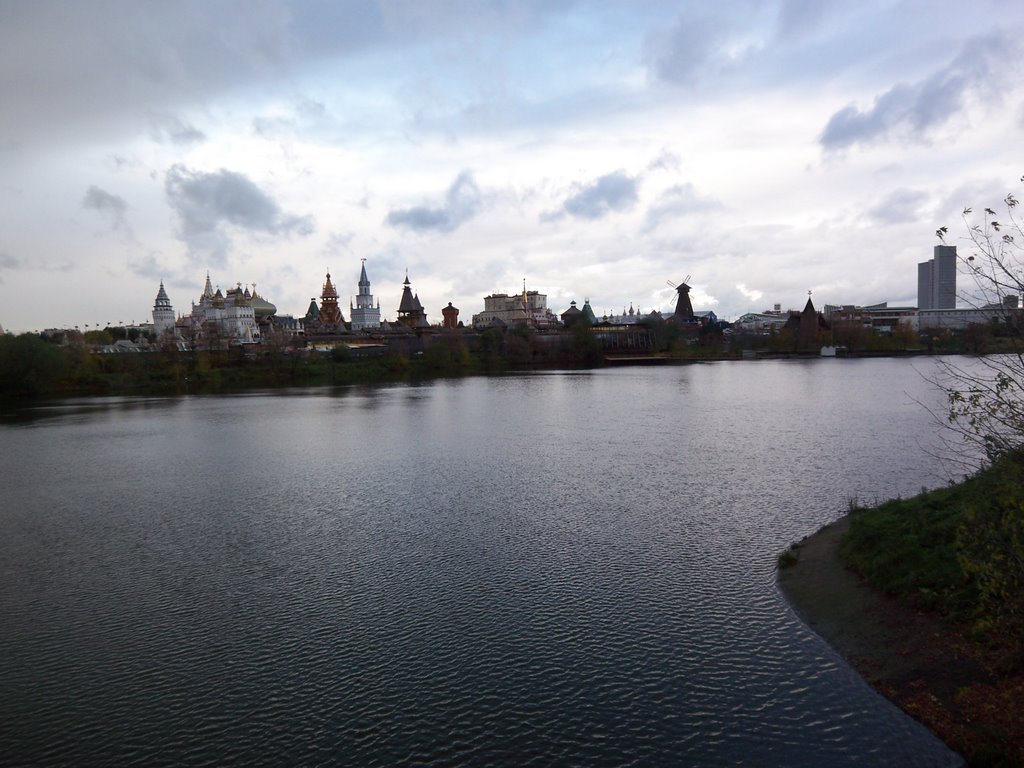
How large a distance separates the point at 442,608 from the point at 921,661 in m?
5.89

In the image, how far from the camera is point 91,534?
571 inches

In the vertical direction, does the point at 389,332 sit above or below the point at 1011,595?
above

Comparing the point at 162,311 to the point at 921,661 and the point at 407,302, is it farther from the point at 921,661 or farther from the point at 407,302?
the point at 921,661

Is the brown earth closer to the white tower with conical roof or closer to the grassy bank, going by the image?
the grassy bank

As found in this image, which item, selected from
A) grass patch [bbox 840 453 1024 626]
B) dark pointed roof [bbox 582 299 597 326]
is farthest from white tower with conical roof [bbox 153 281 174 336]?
grass patch [bbox 840 453 1024 626]

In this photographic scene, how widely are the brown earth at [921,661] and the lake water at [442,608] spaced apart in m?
0.27

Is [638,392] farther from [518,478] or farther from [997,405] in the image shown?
[997,405]

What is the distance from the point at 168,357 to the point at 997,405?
215ft

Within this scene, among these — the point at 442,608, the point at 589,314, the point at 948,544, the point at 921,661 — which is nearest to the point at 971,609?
the point at 921,661

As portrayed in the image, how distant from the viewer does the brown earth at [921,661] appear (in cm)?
641

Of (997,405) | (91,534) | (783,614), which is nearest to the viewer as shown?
(997,405)

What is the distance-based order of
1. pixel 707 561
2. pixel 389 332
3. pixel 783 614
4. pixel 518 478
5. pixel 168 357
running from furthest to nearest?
pixel 389 332
pixel 168 357
pixel 518 478
pixel 707 561
pixel 783 614

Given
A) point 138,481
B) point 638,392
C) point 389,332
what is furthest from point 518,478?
point 389,332

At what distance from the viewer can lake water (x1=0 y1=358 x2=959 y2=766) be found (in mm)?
7020
